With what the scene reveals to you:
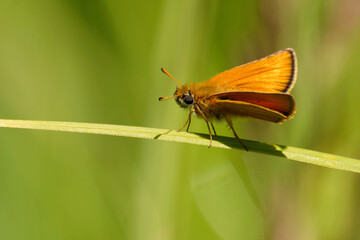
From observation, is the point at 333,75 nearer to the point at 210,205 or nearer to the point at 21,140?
the point at 210,205

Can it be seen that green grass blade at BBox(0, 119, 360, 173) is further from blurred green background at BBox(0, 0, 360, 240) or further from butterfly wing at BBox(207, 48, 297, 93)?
butterfly wing at BBox(207, 48, 297, 93)

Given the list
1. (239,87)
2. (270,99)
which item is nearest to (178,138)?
(270,99)

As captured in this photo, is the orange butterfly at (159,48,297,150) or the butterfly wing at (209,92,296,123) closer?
the butterfly wing at (209,92,296,123)

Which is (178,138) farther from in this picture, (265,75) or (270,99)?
(265,75)

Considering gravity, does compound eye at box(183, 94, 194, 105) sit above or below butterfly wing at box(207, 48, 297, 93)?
below

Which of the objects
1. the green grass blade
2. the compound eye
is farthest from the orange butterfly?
the green grass blade

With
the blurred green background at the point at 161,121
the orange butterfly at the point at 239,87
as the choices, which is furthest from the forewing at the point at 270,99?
the blurred green background at the point at 161,121

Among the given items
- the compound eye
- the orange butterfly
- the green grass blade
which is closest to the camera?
the green grass blade

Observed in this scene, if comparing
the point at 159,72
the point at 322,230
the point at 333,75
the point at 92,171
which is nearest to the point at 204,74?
the point at 159,72
